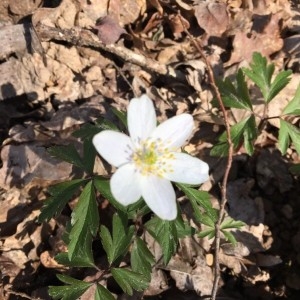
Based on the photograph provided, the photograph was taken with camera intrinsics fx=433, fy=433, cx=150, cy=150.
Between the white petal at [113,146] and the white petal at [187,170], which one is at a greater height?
the white petal at [113,146]

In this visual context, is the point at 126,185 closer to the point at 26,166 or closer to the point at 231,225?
the point at 231,225

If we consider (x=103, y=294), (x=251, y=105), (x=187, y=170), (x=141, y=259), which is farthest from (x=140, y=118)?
(x=251, y=105)

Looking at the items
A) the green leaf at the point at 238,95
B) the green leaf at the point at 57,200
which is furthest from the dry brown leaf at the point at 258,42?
the green leaf at the point at 57,200

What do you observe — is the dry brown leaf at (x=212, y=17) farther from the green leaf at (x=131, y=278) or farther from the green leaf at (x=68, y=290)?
the green leaf at (x=68, y=290)

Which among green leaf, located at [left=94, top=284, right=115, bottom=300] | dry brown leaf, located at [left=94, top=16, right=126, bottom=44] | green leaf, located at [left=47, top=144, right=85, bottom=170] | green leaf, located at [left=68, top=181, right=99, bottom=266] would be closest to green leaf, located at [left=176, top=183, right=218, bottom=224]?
green leaf, located at [left=68, top=181, right=99, bottom=266]

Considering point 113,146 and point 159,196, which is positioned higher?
point 113,146
